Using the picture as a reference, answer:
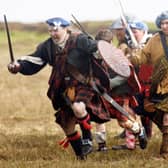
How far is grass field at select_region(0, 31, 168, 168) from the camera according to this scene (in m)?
9.34

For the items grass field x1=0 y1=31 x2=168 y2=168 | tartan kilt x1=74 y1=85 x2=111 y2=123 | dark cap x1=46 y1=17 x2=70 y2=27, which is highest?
dark cap x1=46 y1=17 x2=70 y2=27

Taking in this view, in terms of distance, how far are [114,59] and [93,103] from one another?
0.61 meters

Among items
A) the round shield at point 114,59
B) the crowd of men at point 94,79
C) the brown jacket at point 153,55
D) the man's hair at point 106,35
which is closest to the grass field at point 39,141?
the crowd of men at point 94,79

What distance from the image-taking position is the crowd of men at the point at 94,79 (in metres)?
9.43

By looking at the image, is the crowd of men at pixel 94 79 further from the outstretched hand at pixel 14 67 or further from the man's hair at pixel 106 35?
the man's hair at pixel 106 35

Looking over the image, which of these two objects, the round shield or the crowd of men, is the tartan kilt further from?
the round shield

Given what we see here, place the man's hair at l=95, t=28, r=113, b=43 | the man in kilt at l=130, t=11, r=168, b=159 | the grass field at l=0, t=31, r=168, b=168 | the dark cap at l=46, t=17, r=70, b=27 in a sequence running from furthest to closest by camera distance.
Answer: the man's hair at l=95, t=28, r=113, b=43 → the man in kilt at l=130, t=11, r=168, b=159 → the dark cap at l=46, t=17, r=70, b=27 → the grass field at l=0, t=31, r=168, b=168

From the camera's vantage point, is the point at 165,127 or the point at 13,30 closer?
the point at 165,127

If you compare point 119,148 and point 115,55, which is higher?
point 115,55

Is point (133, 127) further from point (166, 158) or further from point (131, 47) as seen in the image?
point (131, 47)

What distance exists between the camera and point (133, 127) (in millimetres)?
9906

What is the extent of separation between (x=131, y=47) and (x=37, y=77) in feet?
50.1

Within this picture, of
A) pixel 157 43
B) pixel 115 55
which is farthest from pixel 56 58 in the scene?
pixel 157 43

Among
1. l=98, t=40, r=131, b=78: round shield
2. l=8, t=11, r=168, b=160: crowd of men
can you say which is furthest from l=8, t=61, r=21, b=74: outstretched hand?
l=98, t=40, r=131, b=78: round shield
